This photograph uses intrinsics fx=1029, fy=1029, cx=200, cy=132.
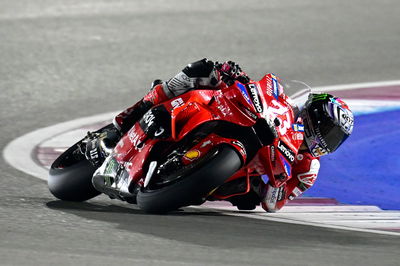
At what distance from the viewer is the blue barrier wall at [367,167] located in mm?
8422

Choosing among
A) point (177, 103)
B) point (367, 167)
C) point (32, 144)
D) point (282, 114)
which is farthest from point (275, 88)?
point (32, 144)

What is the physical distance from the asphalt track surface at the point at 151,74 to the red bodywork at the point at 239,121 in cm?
35

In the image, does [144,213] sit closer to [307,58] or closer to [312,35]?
[307,58]

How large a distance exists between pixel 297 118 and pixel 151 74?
4.98 m

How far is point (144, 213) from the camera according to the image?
22.5 feet

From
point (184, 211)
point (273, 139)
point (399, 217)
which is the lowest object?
point (399, 217)

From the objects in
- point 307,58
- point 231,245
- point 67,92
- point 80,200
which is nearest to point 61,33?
point 67,92

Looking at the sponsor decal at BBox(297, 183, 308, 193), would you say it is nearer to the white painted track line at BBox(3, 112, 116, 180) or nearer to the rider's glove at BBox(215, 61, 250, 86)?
the rider's glove at BBox(215, 61, 250, 86)

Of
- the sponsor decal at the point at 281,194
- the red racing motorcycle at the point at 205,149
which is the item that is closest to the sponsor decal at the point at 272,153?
the red racing motorcycle at the point at 205,149

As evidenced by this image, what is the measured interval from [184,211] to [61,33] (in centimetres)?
667

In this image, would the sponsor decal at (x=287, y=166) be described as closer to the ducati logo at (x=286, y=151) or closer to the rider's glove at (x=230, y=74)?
the ducati logo at (x=286, y=151)

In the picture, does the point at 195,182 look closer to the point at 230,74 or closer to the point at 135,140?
the point at 135,140

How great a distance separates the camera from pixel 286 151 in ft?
A: 22.9

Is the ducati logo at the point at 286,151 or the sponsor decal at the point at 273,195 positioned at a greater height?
the ducati logo at the point at 286,151
